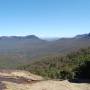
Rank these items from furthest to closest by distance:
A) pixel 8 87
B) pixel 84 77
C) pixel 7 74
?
pixel 84 77 → pixel 7 74 → pixel 8 87

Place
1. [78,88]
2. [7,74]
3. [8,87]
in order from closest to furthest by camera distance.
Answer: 1. [8,87]
2. [78,88]
3. [7,74]

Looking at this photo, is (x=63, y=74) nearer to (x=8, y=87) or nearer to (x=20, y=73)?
(x=20, y=73)

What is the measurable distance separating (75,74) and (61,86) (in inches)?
523

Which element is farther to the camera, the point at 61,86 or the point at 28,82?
the point at 28,82

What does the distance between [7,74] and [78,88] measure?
32.4 feet

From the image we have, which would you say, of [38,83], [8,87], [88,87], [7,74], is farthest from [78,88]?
[7,74]

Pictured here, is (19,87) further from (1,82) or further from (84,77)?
(84,77)

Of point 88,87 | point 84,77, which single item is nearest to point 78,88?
point 88,87

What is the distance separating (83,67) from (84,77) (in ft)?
5.81

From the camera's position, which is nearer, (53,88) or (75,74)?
(53,88)

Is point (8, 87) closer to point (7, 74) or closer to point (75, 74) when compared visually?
point (7, 74)

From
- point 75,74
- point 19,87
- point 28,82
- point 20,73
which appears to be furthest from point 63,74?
point 19,87

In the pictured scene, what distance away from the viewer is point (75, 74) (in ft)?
126

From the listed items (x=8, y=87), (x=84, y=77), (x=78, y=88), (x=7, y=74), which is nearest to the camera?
(x=8, y=87)
